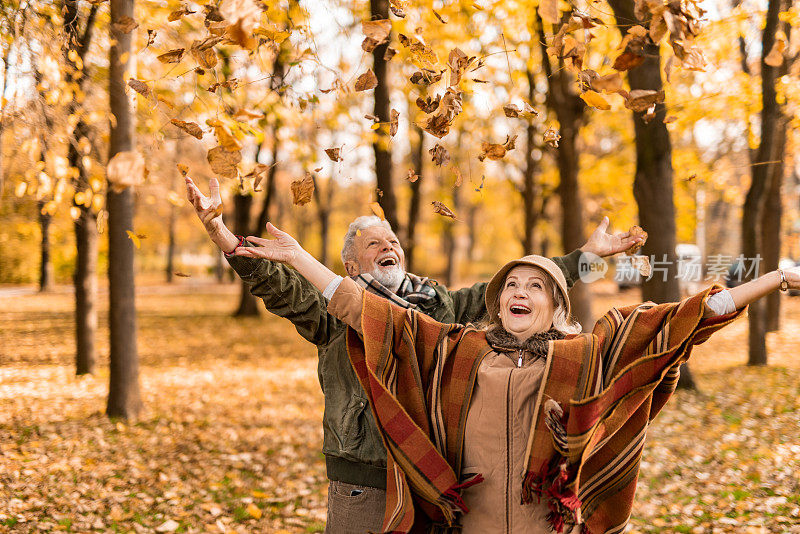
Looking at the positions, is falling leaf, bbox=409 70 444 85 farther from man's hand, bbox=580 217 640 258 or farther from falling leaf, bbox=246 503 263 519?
falling leaf, bbox=246 503 263 519

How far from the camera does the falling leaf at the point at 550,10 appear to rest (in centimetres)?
243

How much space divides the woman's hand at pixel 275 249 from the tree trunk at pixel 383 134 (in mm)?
5033

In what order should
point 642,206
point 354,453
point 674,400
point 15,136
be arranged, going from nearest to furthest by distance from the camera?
point 354,453
point 15,136
point 642,206
point 674,400

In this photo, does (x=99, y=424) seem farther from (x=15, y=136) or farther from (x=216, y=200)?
(x=216, y=200)

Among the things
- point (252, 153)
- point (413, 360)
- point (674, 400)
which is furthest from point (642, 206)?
point (252, 153)

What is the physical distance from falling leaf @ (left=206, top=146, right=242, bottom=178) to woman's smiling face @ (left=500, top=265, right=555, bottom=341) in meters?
1.24

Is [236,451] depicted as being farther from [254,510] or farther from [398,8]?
[398,8]

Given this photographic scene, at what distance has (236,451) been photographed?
6.73 metres

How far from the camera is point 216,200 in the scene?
2.56 meters

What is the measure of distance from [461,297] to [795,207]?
2860 centimetres

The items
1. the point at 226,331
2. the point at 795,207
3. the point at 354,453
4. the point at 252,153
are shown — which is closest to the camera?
the point at 354,453

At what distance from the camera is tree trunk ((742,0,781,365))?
8422 millimetres

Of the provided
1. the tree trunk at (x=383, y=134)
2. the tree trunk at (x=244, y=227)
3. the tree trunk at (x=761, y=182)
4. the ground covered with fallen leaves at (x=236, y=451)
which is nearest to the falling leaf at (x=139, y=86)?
the ground covered with fallen leaves at (x=236, y=451)

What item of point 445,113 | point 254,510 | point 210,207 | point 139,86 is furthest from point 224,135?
point 254,510
